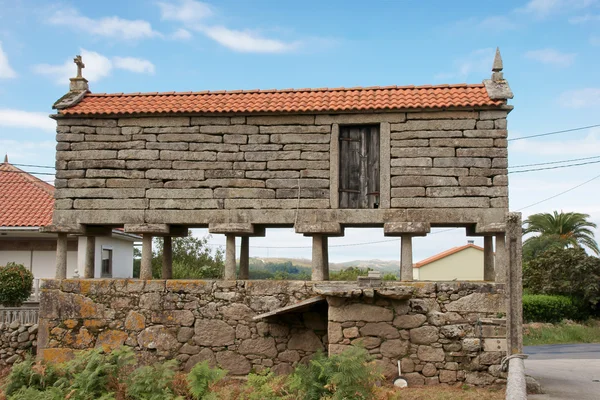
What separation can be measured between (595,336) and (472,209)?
1228 centimetres

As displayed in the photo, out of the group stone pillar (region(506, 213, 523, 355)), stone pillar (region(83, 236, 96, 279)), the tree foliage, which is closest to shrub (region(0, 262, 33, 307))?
stone pillar (region(83, 236, 96, 279))

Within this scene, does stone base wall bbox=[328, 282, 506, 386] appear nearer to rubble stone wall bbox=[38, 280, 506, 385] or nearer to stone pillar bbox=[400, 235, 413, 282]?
rubble stone wall bbox=[38, 280, 506, 385]

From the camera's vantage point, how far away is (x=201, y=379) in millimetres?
10023

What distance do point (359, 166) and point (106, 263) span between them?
13.1 m

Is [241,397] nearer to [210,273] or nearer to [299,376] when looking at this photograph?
[299,376]

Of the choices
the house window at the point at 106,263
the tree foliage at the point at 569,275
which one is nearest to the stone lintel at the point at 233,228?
the house window at the point at 106,263

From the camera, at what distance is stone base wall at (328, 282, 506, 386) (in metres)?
10.3

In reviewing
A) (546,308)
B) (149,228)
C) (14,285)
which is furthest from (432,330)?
(546,308)

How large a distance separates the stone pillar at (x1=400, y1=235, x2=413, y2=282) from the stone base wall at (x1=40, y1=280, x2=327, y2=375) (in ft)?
5.41

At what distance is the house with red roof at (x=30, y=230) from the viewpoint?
1809 cm

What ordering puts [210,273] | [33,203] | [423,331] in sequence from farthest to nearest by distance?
1. [210,273]
2. [33,203]
3. [423,331]

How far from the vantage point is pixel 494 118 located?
36.4ft

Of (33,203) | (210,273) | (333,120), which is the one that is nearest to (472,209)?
(333,120)

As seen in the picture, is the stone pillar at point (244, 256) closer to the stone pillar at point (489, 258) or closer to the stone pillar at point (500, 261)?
the stone pillar at point (489, 258)
